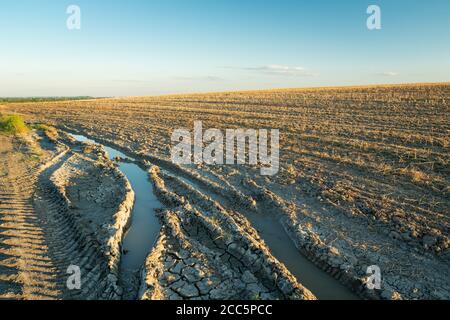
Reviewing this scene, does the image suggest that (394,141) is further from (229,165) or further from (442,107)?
(442,107)

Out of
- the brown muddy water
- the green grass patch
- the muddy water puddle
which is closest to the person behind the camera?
the brown muddy water

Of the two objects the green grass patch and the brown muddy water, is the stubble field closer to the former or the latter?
the brown muddy water

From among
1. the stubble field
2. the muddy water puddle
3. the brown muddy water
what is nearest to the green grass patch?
the stubble field

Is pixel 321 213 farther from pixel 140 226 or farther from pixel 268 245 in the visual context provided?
pixel 140 226

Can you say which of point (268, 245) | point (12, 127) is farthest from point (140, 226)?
point (12, 127)

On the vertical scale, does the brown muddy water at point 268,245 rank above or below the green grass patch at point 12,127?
below

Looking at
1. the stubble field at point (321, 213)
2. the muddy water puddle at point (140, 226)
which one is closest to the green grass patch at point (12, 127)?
the stubble field at point (321, 213)

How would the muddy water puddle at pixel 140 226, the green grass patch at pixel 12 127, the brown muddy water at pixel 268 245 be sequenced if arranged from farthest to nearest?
1. the green grass patch at pixel 12 127
2. the muddy water puddle at pixel 140 226
3. the brown muddy water at pixel 268 245

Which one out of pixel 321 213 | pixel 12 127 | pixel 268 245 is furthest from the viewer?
pixel 12 127

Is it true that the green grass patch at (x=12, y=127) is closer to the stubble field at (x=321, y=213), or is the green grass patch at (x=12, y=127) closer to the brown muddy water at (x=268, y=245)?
the stubble field at (x=321, y=213)

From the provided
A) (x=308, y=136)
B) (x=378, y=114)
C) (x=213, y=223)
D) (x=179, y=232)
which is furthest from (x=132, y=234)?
(x=378, y=114)

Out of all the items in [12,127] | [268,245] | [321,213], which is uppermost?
[12,127]

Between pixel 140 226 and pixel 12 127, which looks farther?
pixel 12 127
